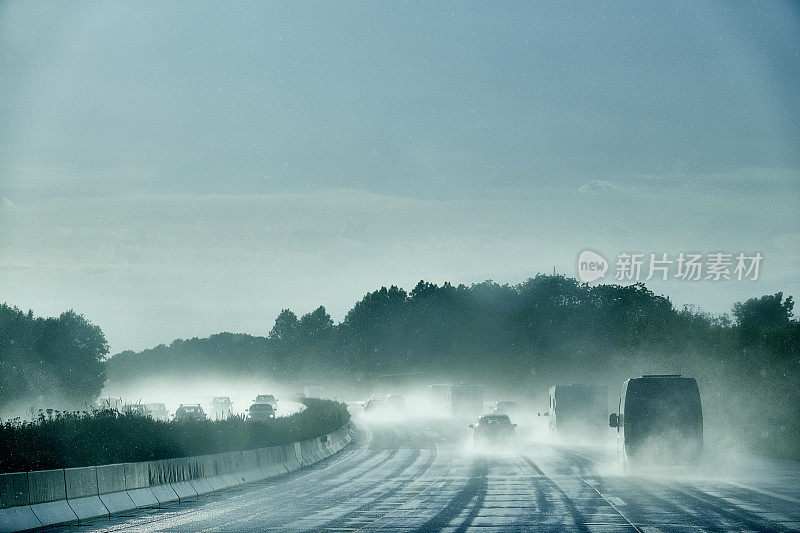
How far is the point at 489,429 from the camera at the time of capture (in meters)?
51.8

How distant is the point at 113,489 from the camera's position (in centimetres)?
2358

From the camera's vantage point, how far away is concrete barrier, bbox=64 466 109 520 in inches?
840

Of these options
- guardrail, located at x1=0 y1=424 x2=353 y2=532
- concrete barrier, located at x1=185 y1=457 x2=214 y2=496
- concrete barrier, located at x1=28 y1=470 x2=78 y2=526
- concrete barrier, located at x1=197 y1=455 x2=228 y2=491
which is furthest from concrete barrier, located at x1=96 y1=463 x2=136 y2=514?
concrete barrier, located at x1=197 y1=455 x2=228 y2=491

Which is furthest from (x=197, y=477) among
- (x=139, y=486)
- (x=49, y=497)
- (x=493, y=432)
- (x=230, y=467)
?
(x=493, y=432)

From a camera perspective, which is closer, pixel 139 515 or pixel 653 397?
pixel 139 515

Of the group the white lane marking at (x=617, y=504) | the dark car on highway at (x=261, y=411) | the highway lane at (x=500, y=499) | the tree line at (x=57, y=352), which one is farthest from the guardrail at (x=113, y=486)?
the tree line at (x=57, y=352)

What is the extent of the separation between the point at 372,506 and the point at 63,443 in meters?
6.94

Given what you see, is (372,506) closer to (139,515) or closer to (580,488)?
(139,515)

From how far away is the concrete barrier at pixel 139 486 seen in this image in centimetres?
2448

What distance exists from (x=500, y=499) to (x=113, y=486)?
840 cm

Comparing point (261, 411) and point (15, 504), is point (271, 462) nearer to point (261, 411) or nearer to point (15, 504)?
point (15, 504)

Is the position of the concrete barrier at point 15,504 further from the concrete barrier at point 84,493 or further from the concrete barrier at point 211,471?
the concrete barrier at point 211,471

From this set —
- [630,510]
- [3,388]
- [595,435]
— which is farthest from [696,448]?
[3,388]

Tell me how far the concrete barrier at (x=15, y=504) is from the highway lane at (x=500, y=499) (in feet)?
3.30
